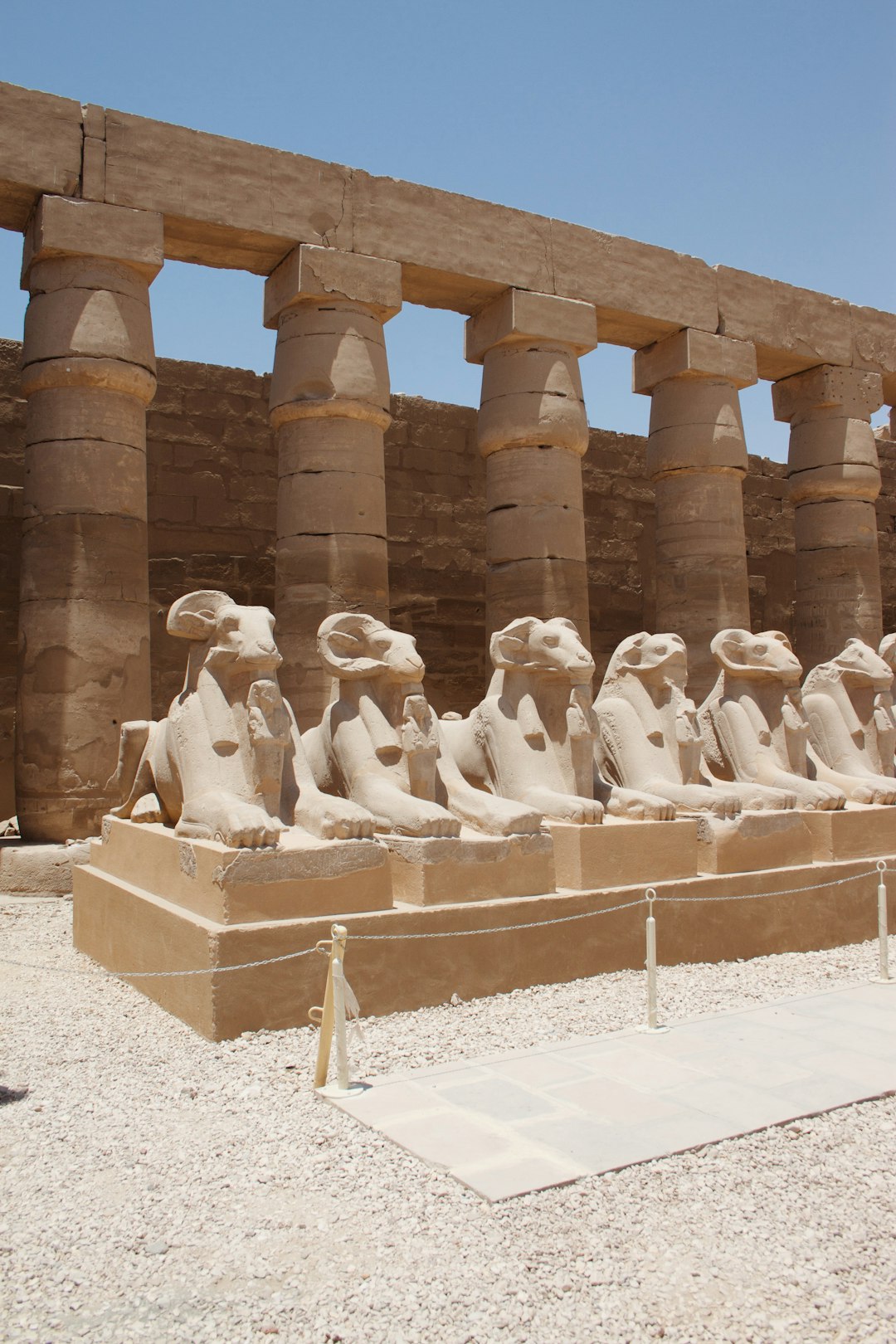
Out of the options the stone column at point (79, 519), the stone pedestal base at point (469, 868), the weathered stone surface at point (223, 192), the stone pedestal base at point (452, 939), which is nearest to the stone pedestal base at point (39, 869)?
the stone column at point (79, 519)

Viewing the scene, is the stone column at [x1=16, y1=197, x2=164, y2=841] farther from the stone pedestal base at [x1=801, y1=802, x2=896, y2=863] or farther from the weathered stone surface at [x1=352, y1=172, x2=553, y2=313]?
the stone pedestal base at [x1=801, y1=802, x2=896, y2=863]

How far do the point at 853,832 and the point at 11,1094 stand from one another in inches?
177

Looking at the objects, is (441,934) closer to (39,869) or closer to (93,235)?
(39,869)

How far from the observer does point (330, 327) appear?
28.6 feet

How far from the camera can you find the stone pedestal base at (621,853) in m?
5.20

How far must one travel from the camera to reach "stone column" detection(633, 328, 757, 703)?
34.2 feet

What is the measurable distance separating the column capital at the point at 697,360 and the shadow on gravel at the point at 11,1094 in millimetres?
8577

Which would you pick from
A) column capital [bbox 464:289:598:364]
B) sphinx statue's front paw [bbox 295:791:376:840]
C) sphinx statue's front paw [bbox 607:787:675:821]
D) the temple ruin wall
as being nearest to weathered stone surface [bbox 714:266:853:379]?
the temple ruin wall

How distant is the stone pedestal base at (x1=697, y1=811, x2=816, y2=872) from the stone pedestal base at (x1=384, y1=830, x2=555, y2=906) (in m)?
1.05

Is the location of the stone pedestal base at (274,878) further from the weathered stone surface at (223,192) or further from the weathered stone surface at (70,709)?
the weathered stone surface at (223,192)

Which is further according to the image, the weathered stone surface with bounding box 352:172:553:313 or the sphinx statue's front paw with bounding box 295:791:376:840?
the weathered stone surface with bounding box 352:172:553:313

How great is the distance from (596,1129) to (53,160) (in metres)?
7.37

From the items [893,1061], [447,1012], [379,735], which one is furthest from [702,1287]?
[379,735]

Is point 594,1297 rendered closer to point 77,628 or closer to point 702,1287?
point 702,1287
